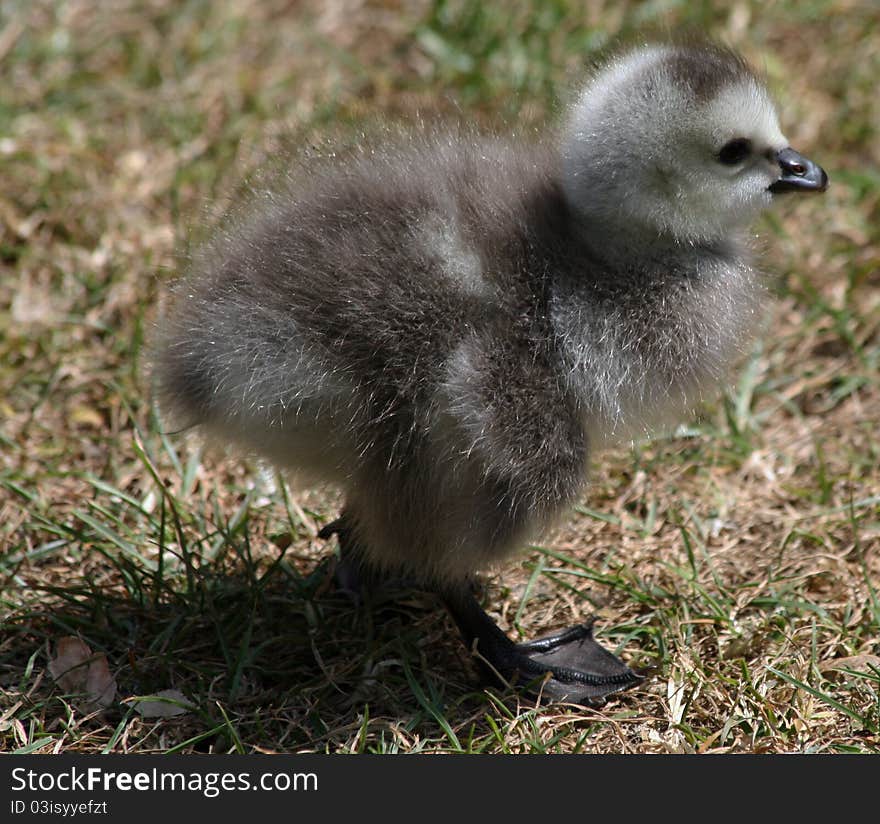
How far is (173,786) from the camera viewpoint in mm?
2324

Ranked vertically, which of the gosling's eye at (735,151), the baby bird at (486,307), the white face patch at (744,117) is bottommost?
the baby bird at (486,307)

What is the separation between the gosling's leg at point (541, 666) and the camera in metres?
2.62

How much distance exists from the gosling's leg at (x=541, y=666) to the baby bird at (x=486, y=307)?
222 millimetres

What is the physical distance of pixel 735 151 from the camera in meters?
2.36

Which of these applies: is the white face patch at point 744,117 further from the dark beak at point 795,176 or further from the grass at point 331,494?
the grass at point 331,494

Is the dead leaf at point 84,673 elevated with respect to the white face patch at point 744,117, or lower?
lower

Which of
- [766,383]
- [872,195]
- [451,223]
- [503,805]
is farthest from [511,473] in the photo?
[872,195]

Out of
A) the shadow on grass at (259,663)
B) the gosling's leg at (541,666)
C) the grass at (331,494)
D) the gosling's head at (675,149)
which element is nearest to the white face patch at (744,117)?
the gosling's head at (675,149)

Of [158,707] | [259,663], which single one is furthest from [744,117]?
[158,707]

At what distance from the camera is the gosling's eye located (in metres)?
2.34

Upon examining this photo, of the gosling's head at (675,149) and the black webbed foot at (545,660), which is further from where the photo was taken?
the black webbed foot at (545,660)

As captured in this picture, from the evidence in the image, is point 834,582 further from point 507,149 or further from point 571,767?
point 507,149

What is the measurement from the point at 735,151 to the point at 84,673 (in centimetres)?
167

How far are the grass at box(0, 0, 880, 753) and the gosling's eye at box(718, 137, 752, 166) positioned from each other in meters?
0.40
